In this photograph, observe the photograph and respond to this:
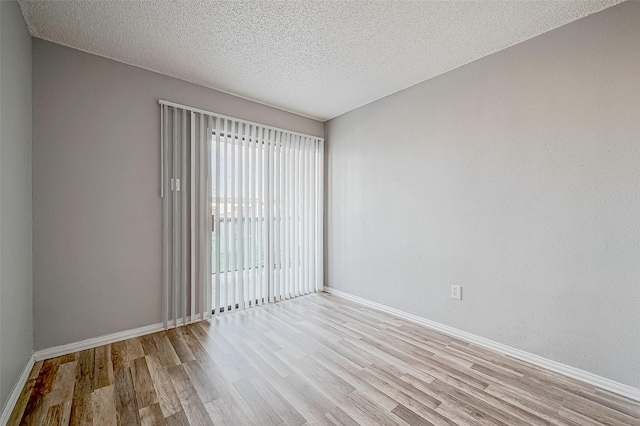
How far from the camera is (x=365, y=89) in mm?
3104

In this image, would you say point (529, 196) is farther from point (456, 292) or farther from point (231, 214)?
point (231, 214)

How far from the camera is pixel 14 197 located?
68.8 inches

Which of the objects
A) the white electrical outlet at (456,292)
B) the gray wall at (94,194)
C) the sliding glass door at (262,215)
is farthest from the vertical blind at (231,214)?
the white electrical outlet at (456,292)

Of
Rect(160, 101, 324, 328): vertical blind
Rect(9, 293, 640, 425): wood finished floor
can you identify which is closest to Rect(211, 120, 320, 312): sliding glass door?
Rect(160, 101, 324, 328): vertical blind

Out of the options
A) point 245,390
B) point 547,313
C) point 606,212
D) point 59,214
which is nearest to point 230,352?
point 245,390

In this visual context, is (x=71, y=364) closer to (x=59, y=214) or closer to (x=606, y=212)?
(x=59, y=214)

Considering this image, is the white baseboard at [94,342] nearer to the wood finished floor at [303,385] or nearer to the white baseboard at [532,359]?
the wood finished floor at [303,385]

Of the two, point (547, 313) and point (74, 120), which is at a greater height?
point (74, 120)

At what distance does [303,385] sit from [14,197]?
7.54 ft

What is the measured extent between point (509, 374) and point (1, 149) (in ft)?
11.9

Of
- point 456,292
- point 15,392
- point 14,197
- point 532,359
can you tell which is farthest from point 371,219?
point 15,392

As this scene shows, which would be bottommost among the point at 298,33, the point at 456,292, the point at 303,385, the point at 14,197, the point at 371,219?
the point at 303,385

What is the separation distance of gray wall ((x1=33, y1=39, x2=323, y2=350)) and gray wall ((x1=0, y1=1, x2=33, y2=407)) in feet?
0.37

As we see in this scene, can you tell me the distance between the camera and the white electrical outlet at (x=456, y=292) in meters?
2.59
